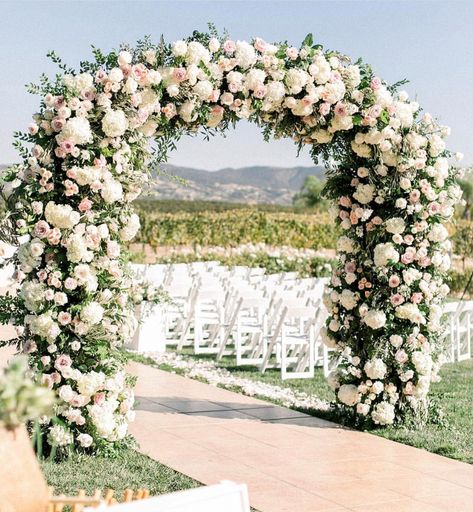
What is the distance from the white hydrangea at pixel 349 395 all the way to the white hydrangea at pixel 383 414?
0.62ft

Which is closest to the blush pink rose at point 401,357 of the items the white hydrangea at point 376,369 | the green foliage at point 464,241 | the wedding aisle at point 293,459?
the white hydrangea at point 376,369

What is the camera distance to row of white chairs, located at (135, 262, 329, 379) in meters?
10.9

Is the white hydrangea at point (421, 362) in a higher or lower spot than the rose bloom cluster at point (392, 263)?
lower

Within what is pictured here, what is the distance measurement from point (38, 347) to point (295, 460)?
77.6 inches

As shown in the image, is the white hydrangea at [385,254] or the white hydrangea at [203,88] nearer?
the white hydrangea at [203,88]

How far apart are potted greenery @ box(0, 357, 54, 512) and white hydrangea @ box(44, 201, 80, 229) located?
392cm

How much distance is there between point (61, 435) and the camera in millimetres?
6555

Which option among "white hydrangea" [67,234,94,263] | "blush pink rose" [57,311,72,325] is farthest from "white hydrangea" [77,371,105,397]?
"white hydrangea" [67,234,94,263]

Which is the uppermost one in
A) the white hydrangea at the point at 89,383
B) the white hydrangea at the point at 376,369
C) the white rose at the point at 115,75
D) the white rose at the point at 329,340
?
the white rose at the point at 115,75

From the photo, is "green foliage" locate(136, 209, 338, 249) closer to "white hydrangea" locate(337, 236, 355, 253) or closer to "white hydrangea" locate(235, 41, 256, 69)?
"white hydrangea" locate(337, 236, 355, 253)

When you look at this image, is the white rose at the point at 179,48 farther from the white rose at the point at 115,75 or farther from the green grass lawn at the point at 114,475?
the green grass lawn at the point at 114,475

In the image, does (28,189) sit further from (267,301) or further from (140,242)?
(140,242)

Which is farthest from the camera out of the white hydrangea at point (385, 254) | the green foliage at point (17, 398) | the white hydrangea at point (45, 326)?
the white hydrangea at point (385, 254)

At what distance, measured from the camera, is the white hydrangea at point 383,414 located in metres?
7.82
